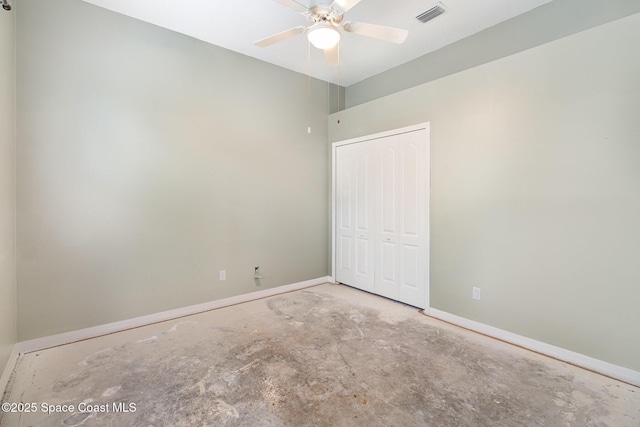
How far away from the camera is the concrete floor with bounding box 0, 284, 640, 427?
1.70 m

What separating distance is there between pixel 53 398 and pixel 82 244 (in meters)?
1.31

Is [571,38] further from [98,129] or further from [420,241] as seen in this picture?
[98,129]

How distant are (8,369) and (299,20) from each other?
387cm

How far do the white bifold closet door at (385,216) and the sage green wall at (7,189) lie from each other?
351cm

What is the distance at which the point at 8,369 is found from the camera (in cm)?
208

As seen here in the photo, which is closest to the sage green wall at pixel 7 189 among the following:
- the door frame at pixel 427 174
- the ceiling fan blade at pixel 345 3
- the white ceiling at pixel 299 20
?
the white ceiling at pixel 299 20

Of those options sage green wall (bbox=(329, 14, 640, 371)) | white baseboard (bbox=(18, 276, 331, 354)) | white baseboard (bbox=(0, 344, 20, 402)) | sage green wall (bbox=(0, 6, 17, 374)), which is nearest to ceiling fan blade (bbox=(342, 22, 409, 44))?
sage green wall (bbox=(329, 14, 640, 371))

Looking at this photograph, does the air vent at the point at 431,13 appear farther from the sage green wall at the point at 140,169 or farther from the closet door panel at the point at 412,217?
the sage green wall at the point at 140,169

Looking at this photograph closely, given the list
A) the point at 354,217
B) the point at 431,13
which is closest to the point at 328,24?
the point at 431,13

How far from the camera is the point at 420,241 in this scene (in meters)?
3.35

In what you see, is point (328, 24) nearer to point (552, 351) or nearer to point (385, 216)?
point (385, 216)

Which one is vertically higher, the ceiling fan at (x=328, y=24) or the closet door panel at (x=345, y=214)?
the ceiling fan at (x=328, y=24)

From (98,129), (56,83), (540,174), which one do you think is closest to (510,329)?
(540,174)

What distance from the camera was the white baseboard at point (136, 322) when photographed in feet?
8.09
